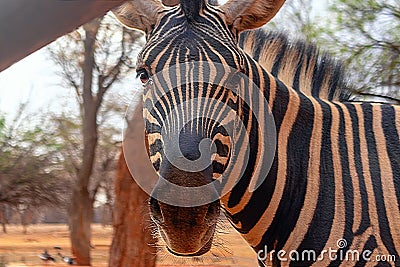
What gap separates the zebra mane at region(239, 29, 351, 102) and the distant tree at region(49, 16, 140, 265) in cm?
912

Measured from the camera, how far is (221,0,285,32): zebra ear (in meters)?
2.11

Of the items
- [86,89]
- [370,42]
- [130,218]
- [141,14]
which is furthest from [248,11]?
[86,89]

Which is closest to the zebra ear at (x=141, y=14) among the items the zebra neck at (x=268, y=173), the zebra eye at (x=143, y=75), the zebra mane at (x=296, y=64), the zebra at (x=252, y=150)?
the zebra at (x=252, y=150)

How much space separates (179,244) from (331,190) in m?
0.74

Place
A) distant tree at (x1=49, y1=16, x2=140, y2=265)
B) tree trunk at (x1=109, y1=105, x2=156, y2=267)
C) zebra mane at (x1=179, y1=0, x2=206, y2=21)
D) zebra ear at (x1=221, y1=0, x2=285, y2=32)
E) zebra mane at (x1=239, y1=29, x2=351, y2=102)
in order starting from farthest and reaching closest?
distant tree at (x1=49, y1=16, x2=140, y2=265) < tree trunk at (x1=109, y1=105, x2=156, y2=267) < zebra mane at (x1=239, y1=29, x2=351, y2=102) < zebra ear at (x1=221, y1=0, x2=285, y2=32) < zebra mane at (x1=179, y1=0, x2=206, y2=21)

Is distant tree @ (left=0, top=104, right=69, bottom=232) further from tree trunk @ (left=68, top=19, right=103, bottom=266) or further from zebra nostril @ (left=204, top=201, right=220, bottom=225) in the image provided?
zebra nostril @ (left=204, top=201, right=220, bottom=225)

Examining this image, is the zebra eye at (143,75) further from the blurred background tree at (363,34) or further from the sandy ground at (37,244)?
the sandy ground at (37,244)

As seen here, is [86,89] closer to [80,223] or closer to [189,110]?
[80,223]

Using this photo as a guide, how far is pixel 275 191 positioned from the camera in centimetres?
221

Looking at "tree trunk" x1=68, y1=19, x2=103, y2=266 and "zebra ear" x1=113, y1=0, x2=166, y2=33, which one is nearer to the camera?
"zebra ear" x1=113, y1=0, x2=166, y2=33

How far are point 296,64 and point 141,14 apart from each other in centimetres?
80

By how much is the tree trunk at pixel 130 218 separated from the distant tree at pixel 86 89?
215 inches

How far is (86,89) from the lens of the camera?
52.1ft

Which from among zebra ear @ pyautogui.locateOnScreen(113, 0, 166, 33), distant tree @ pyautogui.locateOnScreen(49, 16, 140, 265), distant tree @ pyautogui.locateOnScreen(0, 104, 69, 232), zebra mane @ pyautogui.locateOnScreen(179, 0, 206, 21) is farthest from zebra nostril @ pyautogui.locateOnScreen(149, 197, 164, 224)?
distant tree @ pyautogui.locateOnScreen(0, 104, 69, 232)
